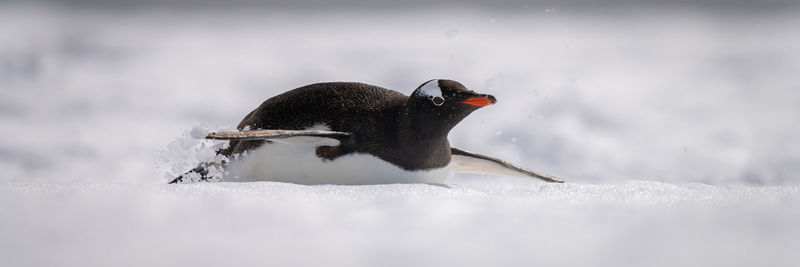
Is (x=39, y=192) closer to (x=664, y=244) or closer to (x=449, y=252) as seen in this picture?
(x=449, y=252)

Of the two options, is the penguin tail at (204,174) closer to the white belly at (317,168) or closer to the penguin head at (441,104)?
the white belly at (317,168)

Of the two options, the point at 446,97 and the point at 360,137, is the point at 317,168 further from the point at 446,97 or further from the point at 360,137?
the point at 446,97

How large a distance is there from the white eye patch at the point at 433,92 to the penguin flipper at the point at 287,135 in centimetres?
24

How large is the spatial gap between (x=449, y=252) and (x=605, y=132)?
4502mm

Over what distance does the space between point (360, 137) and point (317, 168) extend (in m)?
0.15

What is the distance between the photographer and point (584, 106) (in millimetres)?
6023

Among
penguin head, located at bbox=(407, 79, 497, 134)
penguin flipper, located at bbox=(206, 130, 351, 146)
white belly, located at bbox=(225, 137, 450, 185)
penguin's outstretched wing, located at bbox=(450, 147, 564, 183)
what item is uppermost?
penguin head, located at bbox=(407, 79, 497, 134)

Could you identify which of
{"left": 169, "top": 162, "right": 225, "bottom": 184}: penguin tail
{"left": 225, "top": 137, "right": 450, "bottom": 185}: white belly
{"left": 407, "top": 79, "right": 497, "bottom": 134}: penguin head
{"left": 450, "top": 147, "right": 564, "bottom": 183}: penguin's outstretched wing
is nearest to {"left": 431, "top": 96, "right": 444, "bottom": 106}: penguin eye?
{"left": 407, "top": 79, "right": 497, "bottom": 134}: penguin head

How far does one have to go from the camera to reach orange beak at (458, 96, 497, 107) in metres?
2.08

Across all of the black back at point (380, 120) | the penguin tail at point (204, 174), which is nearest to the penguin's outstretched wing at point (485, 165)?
the black back at point (380, 120)

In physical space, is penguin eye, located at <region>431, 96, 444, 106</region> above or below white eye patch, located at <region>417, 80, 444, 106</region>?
below

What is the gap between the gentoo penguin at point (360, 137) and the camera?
2154 millimetres

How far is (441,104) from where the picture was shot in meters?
2.16

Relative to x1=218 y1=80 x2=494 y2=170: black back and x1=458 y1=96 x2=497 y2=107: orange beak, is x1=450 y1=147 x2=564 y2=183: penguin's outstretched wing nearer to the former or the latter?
x1=218 y1=80 x2=494 y2=170: black back
